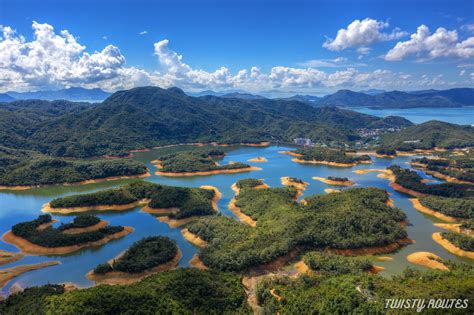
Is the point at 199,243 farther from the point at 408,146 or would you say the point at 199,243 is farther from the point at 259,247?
the point at 408,146

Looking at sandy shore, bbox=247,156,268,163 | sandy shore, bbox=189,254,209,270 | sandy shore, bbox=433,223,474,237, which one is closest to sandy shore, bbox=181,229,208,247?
sandy shore, bbox=189,254,209,270

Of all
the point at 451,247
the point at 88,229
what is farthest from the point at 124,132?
the point at 451,247

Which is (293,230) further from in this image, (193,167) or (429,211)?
(193,167)

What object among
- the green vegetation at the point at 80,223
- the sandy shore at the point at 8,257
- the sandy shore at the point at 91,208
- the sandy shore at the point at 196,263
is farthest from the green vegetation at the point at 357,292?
the sandy shore at the point at 91,208

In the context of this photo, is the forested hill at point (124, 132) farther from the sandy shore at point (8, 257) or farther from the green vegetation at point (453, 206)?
the green vegetation at point (453, 206)

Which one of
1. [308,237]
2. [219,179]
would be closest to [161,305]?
[308,237]

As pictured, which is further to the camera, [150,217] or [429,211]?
[429,211]
